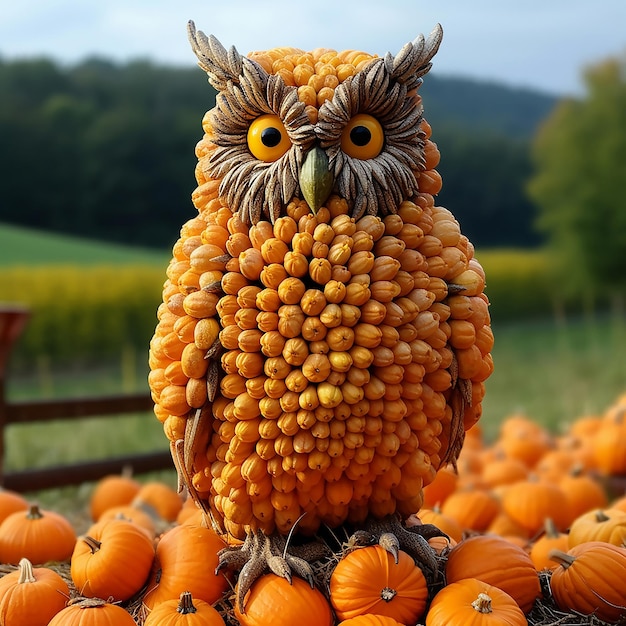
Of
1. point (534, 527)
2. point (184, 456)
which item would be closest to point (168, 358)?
point (184, 456)

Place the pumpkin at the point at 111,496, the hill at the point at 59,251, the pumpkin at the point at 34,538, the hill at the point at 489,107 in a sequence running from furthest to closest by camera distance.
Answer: the hill at the point at 489,107 < the hill at the point at 59,251 < the pumpkin at the point at 111,496 < the pumpkin at the point at 34,538

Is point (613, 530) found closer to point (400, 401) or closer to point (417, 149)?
point (400, 401)

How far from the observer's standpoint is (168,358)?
232 cm

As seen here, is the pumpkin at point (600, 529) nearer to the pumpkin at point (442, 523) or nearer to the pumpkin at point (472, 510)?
the pumpkin at point (442, 523)

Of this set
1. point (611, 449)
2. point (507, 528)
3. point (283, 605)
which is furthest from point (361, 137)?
point (611, 449)

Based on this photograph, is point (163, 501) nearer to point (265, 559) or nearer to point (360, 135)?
point (265, 559)

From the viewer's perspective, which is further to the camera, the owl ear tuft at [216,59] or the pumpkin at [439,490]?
the pumpkin at [439,490]

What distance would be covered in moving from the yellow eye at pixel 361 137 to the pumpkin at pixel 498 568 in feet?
4.26

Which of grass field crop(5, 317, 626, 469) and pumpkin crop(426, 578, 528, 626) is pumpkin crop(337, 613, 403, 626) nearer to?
pumpkin crop(426, 578, 528, 626)

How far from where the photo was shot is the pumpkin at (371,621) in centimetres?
206

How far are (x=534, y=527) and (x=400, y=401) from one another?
207 centimetres

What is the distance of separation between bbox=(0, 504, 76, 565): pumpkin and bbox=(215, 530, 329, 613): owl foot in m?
0.87

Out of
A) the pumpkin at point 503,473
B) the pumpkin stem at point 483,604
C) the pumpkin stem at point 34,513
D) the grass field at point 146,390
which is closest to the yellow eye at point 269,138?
the pumpkin stem at point 483,604

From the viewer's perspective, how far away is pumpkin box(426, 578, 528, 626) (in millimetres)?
2070
